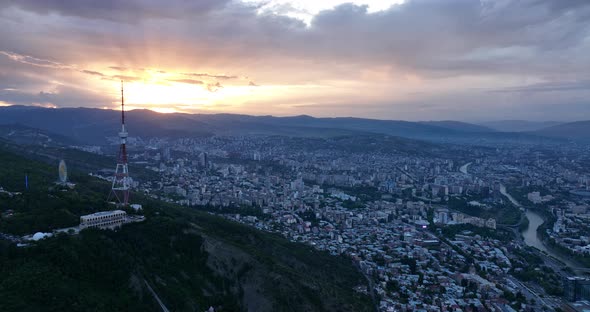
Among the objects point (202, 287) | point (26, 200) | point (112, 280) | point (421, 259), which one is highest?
point (26, 200)

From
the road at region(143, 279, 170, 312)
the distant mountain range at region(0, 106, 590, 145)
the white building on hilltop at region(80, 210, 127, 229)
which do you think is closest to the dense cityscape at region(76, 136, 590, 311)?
the road at region(143, 279, 170, 312)

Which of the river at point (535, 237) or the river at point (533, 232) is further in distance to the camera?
the river at point (533, 232)

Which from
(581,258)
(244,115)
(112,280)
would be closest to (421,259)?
(581,258)

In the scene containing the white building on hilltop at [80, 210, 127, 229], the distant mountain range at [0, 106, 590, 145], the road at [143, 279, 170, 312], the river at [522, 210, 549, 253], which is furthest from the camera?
the distant mountain range at [0, 106, 590, 145]

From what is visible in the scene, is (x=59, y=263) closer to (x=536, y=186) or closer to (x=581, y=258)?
(x=581, y=258)

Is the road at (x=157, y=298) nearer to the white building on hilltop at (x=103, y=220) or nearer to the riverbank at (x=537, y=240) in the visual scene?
the white building on hilltop at (x=103, y=220)

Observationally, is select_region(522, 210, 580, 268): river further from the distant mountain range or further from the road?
the distant mountain range

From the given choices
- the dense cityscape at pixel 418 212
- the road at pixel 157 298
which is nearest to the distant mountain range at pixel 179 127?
the dense cityscape at pixel 418 212

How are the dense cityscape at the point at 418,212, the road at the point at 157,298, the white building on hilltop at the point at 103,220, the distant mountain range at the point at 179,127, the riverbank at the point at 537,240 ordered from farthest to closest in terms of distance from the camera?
the distant mountain range at the point at 179,127 → the riverbank at the point at 537,240 → the dense cityscape at the point at 418,212 → the white building on hilltop at the point at 103,220 → the road at the point at 157,298
